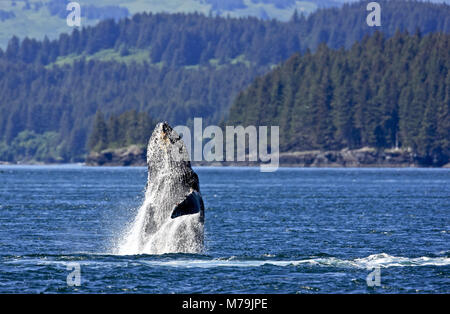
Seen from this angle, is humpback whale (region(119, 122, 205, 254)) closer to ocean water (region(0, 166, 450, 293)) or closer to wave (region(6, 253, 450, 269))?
wave (region(6, 253, 450, 269))

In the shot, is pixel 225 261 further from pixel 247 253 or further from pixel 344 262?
pixel 344 262

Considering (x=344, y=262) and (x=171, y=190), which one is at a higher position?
(x=171, y=190)

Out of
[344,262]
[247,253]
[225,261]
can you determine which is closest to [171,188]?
[225,261]

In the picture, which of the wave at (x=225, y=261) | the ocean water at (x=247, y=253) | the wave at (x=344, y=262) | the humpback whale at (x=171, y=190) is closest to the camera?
the ocean water at (x=247, y=253)

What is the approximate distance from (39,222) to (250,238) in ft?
56.5

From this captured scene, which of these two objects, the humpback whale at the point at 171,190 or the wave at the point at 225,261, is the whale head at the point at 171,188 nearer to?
the humpback whale at the point at 171,190

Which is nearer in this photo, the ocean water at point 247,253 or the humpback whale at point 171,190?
the ocean water at point 247,253

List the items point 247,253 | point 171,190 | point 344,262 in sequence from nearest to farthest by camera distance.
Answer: point 171,190
point 344,262
point 247,253

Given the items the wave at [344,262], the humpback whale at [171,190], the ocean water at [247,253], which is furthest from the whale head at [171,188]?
the wave at [344,262]

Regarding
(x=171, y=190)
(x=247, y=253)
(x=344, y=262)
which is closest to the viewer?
(x=171, y=190)

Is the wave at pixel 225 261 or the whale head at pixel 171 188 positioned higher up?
the whale head at pixel 171 188

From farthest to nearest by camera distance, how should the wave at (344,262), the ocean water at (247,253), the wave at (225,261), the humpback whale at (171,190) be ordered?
1. the wave at (344,262)
2. the wave at (225,261)
3. the humpback whale at (171,190)
4. the ocean water at (247,253)
